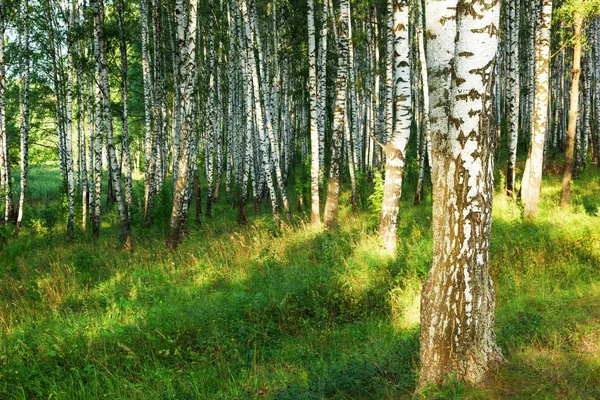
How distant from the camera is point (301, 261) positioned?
24.7 feet

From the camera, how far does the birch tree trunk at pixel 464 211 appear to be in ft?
10.4

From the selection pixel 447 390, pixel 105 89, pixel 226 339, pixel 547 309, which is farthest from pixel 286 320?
pixel 105 89

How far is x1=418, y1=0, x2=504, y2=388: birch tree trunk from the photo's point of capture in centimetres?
317

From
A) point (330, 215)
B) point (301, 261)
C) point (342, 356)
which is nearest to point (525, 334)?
point (342, 356)

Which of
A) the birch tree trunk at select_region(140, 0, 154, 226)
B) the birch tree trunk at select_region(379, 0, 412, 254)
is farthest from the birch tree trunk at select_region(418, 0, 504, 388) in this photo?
the birch tree trunk at select_region(140, 0, 154, 226)

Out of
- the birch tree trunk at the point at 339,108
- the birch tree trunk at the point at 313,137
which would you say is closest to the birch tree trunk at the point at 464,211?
the birch tree trunk at the point at 339,108

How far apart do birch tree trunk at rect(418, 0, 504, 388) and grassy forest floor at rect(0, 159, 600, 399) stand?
247 mm

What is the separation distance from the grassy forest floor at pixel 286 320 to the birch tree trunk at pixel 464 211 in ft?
0.81

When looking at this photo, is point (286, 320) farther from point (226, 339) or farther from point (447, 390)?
point (447, 390)

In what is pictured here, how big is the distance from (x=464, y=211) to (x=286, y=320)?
3286 mm

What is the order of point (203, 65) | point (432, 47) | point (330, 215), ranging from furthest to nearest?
1. point (203, 65)
2. point (330, 215)
3. point (432, 47)

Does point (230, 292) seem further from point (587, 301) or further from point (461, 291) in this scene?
point (587, 301)

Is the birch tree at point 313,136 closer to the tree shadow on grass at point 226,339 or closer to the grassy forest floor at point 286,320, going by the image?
the grassy forest floor at point 286,320

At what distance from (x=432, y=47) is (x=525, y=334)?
3.24 meters
